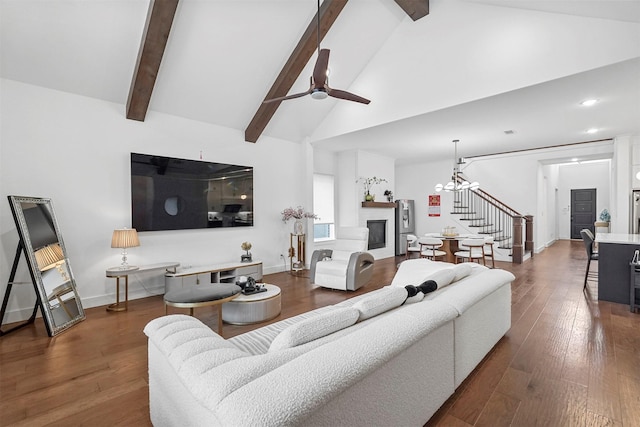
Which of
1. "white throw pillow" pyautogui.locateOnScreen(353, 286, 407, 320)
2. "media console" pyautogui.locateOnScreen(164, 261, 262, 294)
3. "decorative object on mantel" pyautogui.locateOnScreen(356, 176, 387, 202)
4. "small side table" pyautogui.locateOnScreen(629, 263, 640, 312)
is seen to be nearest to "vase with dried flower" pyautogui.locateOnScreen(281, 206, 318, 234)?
"media console" pyautogui.locateOnScreen(164, 261, 262, 294)

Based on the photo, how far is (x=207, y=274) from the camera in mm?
4355

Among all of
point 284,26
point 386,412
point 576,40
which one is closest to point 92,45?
point 284,26

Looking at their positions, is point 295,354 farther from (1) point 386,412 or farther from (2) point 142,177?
(2) point 142,177

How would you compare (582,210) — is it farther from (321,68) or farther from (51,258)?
(51,258)

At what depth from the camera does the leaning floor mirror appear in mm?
3037

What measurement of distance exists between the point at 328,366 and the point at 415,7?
16.3 ft

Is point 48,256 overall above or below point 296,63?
below

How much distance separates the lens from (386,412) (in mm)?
1309

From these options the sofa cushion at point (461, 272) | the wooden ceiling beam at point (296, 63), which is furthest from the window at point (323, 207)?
the sofa cushion at point (461, 272)

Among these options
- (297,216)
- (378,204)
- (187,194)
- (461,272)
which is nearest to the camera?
(461,272)

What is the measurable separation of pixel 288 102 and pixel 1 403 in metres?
4.86

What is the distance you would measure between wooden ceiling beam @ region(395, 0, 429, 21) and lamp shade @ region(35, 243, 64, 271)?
533cm

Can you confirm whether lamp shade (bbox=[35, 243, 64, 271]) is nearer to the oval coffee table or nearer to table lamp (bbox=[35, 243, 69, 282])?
table lamp (bbox=[35, 243, 69, 282])

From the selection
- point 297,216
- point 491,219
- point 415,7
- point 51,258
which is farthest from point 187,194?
point 491,219
